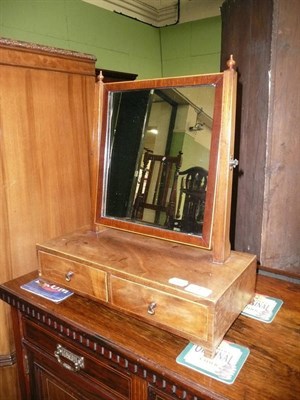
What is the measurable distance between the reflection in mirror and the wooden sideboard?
329 mm

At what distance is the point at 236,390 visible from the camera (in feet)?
2.12

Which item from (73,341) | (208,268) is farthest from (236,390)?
(73,341)

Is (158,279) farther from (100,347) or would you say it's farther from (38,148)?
(38,148)

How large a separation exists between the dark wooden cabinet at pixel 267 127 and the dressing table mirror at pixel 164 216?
0.32 m

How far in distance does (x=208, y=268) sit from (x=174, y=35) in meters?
3.33

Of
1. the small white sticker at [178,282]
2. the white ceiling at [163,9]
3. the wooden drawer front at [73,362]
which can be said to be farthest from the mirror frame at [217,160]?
the white ceiling at [163,9]

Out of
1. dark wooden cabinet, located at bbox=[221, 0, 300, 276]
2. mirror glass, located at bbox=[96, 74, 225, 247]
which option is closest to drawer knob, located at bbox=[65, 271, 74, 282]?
mirror glass, located at bbox=[96, 74, 225, 247]

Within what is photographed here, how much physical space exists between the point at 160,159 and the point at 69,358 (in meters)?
0.70

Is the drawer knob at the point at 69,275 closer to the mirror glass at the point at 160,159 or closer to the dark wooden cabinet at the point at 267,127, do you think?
the mirror glass at the point at 160,159

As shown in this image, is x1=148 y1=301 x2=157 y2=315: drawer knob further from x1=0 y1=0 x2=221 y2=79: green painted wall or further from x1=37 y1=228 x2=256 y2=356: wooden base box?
x1=0 y1=0 x2=221 y2=79: green painted wall

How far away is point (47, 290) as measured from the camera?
1.07 metres

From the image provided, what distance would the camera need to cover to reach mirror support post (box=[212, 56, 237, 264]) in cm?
87

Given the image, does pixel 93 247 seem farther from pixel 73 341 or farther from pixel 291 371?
pixel 291 371

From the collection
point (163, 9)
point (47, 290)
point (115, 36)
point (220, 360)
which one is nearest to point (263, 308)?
point (220, 360)
